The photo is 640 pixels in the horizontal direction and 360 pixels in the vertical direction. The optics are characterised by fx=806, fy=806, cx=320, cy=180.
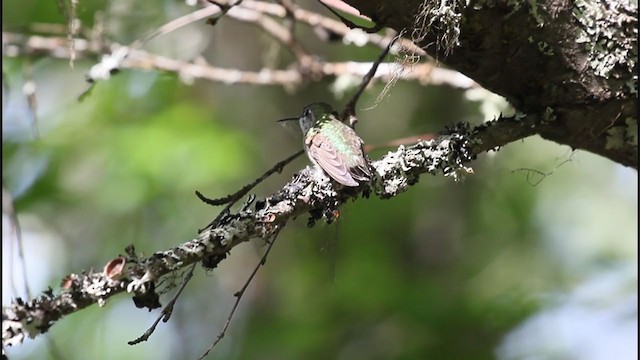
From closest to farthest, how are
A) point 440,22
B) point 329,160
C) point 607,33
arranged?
point 440,22 → point 329,160 → point 607,33

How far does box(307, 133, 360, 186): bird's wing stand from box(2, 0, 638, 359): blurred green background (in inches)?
83.2

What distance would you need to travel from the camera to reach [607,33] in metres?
2.17

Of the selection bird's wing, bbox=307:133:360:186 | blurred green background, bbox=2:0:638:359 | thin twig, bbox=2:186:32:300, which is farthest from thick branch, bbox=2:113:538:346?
blurred green background, bbox=2:0:638:359

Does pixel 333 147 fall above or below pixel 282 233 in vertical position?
below

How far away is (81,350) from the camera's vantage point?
614cm

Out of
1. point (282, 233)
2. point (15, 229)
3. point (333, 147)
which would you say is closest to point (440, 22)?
point (333, 147)

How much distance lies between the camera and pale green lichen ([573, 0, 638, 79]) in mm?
2135

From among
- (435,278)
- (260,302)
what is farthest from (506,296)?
(260,302)

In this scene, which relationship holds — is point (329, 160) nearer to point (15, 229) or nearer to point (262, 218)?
point (262, 218)

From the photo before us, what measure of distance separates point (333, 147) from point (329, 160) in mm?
215

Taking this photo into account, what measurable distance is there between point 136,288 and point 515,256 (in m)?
6.17

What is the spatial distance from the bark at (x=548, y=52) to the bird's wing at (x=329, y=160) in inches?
14.0

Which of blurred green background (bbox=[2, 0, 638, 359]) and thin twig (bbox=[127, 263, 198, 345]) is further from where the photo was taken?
blurred green background (bbox=[2, 0, 638, 359])

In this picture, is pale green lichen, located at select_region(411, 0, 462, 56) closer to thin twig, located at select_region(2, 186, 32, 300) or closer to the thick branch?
the thick branch
